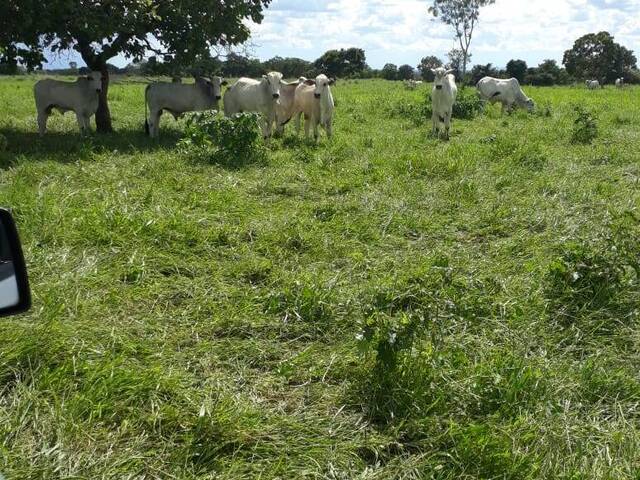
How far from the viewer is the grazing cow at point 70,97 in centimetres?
1247

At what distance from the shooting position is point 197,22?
41.5ft

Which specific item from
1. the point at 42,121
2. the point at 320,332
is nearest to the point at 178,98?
the point at 42,121

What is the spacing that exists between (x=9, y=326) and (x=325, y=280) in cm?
220

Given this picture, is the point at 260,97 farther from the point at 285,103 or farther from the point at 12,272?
the point at 12,272

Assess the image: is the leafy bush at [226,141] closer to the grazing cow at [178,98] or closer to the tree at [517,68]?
the grazing cow at [178,98]

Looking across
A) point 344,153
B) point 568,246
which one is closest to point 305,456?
point 568,246

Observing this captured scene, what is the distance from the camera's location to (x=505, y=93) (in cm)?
2142

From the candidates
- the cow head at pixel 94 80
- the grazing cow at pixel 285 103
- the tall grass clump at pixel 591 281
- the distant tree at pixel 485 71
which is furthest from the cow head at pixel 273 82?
the distant tree at pixel 485 71

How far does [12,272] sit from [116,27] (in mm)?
10853

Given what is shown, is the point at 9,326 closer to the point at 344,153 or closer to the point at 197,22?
the point at 344,153

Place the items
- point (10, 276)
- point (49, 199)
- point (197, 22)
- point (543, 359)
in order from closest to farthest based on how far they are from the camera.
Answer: point (10, 276)
point (543, 359)
point (49, 199)
point (197, 22)

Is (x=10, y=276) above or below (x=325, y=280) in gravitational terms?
above

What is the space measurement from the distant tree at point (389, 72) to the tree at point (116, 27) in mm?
50953

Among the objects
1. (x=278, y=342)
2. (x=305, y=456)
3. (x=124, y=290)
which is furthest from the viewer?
(x=124, y=290)
